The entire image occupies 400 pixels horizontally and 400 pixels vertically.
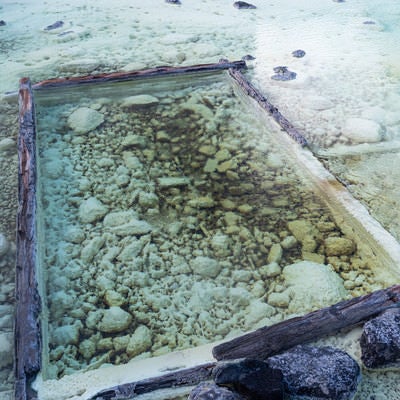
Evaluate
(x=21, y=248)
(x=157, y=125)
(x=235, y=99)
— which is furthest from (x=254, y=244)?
(x=235, y=99)

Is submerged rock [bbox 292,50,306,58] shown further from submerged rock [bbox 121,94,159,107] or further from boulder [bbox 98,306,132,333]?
boulder [bbox 98,306,132,333]

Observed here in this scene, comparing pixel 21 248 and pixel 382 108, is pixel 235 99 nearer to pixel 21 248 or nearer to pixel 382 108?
pixel 382 108

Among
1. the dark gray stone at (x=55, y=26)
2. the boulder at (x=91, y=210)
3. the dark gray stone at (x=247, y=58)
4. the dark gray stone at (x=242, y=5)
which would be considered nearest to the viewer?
the boulder at (x=91, y=210)

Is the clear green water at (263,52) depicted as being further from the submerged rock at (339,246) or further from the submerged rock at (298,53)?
the submerged rock at (339,246)

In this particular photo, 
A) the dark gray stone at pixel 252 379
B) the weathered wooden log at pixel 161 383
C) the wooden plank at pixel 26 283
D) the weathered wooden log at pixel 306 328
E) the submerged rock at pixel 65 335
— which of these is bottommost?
the submerged rock at pixel 65 335

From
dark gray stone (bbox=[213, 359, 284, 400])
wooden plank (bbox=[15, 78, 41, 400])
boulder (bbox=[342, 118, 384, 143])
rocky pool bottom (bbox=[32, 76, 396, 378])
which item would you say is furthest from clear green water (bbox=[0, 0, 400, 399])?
dark gray stone (bbox=[213, 359, 284, 400])

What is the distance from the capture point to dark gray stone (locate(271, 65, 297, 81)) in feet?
11.8

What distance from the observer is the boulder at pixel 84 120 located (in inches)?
113

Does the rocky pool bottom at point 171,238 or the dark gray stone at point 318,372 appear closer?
the dark gray stone at point 318,372

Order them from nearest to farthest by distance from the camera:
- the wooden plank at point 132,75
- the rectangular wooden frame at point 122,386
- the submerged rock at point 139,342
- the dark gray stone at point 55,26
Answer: the rectangular wooden frame at point 122,386 → the submerged rock at point 139,342 → the wooden plank at point 132,75 → the dark gray stone at point 55,26

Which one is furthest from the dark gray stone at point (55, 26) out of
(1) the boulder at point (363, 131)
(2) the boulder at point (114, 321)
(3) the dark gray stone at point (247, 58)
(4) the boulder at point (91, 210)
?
(2) the boulder at point (114, 321)

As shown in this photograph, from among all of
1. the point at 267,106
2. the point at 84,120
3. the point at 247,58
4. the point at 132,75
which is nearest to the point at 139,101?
the point at 132,75

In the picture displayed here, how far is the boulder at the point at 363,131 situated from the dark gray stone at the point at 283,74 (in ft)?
2.62

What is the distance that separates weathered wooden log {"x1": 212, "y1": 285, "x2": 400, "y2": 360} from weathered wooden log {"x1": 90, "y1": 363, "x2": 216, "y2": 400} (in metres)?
0.10
